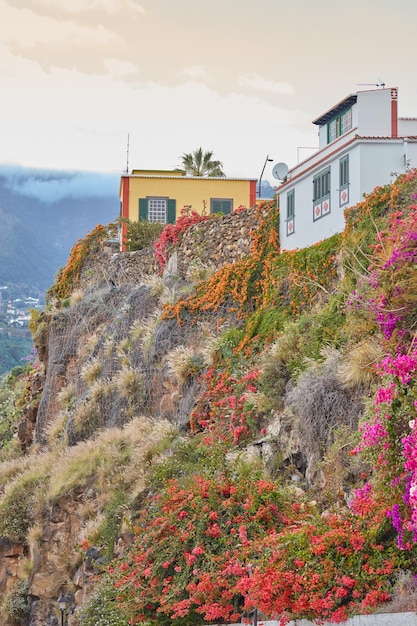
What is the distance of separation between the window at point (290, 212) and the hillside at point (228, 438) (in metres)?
0.76

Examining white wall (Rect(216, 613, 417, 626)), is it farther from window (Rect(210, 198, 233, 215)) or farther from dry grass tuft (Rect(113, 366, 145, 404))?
window (Rect(210, 198, 233, 215))

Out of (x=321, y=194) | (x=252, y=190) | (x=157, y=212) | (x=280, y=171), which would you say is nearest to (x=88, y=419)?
(x=280, y=171)

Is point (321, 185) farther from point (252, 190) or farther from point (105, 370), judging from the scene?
point (252, 190)

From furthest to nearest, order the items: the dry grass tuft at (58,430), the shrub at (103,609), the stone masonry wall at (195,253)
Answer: the dry grass tuft at (58,430) < the stone masonry wall at (195,253) < the shrub at (103,609)

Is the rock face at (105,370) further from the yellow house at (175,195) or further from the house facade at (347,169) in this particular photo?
the yellow house at (175,195)

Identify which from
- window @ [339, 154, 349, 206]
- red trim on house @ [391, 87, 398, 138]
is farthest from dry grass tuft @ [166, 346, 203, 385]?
red trim on house @ [391, 87, 398, 138]

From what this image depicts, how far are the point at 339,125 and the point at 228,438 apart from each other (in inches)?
521

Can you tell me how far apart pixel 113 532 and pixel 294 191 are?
998cm

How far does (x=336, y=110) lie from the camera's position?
31391 mm

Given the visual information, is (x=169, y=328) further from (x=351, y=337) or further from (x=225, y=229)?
(x=351, y=337)

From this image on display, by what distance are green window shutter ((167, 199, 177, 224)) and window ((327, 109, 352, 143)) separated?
13.4 m

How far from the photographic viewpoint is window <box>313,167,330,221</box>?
2486 centimetres

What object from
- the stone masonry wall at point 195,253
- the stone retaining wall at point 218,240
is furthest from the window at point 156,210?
the stone retaining wall at point 218,240

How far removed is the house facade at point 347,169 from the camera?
23.2 meters
